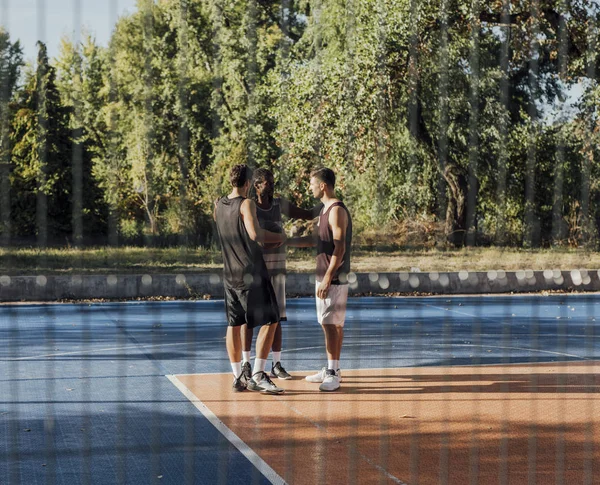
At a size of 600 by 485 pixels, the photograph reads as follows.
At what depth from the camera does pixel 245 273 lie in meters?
7.42

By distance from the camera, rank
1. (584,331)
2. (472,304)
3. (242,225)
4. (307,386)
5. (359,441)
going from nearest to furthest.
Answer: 1. (359,441)
2. (242,225)
3. (307,386)
4. (584,331)
5. (472,304)

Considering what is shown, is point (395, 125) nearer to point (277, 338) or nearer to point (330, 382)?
point (277, 338)

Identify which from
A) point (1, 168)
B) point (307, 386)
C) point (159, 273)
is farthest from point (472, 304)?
point (1, 168)

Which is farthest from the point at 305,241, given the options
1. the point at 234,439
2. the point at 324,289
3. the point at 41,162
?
the point at 41,162

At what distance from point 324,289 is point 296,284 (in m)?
10.0

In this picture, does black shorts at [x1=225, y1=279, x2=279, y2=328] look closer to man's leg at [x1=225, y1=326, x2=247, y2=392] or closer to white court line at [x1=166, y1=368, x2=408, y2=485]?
man's leg at [x1=225, y1=326, x2=247, y2=392]

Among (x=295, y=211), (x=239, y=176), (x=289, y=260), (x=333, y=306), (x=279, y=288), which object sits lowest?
(x=289, y=260)

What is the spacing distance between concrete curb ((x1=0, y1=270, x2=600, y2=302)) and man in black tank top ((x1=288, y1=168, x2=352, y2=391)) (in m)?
9.41

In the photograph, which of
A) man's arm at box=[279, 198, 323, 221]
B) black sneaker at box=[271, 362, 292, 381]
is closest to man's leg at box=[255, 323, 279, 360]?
black sneaker at box=[271, 362, 292, 381]

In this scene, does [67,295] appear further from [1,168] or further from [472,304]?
[1,168]

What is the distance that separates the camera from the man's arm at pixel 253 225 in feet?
24.0

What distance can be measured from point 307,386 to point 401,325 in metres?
5.18

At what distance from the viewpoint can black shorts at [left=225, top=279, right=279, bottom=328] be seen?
7.47m

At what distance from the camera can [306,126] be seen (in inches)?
956
